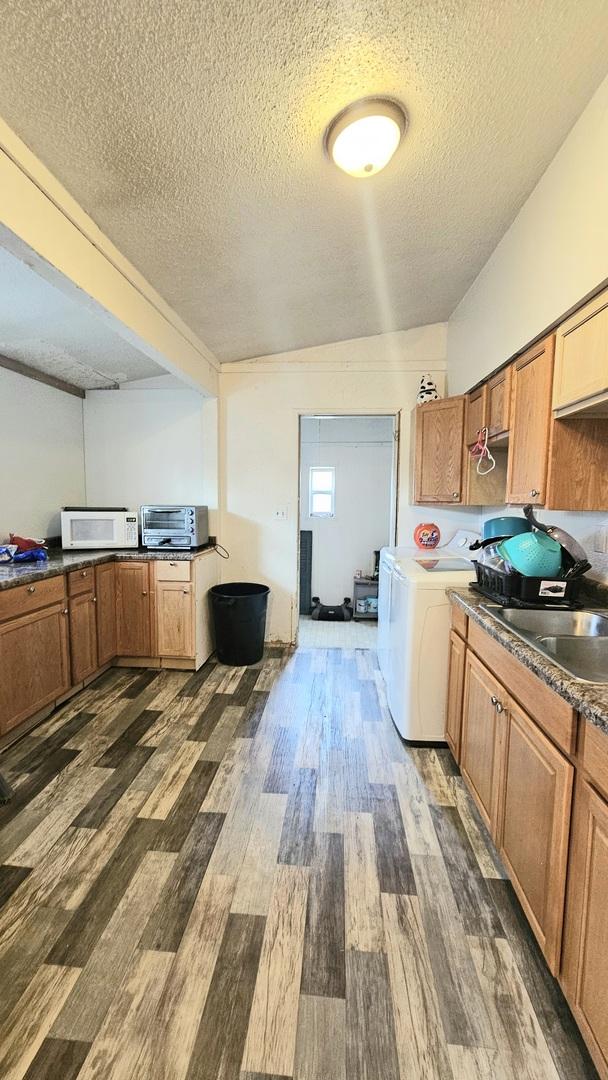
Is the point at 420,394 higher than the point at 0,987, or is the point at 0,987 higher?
the point at 420,394

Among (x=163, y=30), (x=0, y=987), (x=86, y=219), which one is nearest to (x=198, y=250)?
(x=86, y=219)

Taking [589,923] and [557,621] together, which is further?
[557,621]

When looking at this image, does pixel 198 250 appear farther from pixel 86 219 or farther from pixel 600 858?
pixel 600 858

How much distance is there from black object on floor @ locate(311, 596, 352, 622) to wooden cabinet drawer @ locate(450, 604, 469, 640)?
3.24 meters

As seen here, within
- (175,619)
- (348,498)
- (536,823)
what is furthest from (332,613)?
(536,823)

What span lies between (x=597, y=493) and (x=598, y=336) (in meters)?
0.59

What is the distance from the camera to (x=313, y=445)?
18.8 ft

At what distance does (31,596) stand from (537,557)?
246cm

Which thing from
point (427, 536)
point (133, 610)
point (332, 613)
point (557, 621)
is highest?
point (427, 536)

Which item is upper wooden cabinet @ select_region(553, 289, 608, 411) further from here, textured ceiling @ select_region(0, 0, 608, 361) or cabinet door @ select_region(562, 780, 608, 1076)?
cabinet door @ select_region(562, 780, 608, 1076)

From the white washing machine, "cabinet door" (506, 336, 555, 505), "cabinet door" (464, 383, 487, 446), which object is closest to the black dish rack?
"cabinet door" (506, 336, 555, 505)

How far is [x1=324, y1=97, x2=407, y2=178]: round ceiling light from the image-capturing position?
1.41m

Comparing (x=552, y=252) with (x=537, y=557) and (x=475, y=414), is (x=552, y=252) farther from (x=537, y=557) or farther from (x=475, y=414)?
(x=537, y=557)

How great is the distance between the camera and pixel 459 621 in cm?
202
